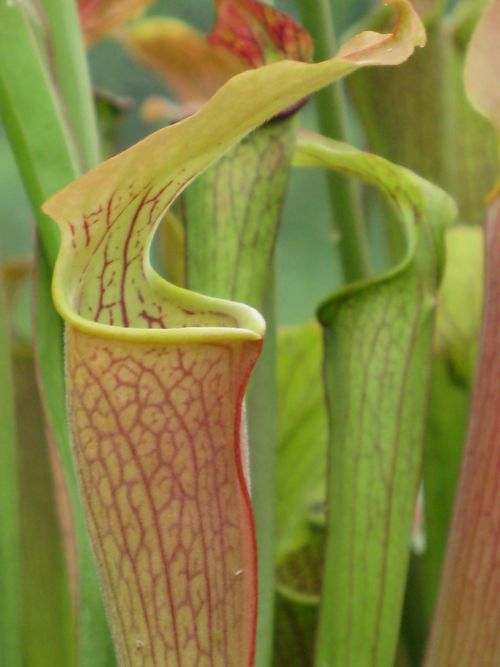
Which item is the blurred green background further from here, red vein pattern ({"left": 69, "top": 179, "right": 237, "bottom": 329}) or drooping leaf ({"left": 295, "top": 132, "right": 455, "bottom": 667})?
red vein pattern ({"left": 69, "top": 179, "right": 237, "bottom": 329})

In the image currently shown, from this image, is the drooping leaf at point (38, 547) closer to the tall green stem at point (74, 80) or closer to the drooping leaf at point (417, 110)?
the tall green stem at point (74, 80)

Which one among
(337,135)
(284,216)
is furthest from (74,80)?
(284,216)

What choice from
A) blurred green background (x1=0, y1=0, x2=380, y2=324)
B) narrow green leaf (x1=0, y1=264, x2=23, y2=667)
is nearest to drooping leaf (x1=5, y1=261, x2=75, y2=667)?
narrow green leaf (x1=0, y1=264, x2=23, y2=667)

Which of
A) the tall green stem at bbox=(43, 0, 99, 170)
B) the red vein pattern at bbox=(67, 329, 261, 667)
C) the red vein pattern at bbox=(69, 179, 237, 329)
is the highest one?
the tall green stem at bbox=(43, 0, 99, 170)

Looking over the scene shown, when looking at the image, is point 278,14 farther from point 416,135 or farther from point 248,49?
point 416,135

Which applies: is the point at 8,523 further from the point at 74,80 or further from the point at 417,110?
the point at 417,110
